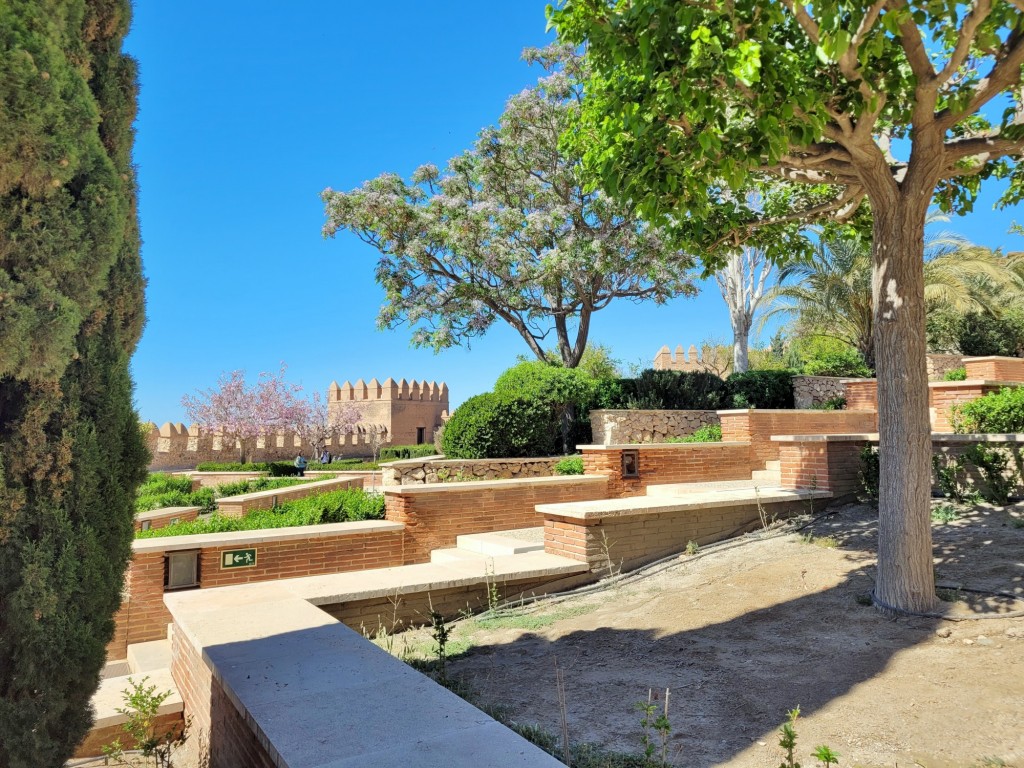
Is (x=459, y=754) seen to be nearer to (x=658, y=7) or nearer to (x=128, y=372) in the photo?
(x=128, y=372)

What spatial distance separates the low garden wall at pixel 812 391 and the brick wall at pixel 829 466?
8.40 meters

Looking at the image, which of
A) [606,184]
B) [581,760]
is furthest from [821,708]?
[606,184]

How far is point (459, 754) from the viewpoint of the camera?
2510mm

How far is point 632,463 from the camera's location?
34.8 ft

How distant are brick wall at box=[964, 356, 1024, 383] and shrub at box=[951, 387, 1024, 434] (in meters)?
4.88

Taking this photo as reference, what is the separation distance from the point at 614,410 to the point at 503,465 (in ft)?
11.0

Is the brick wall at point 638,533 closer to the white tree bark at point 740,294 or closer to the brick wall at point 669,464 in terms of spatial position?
the brick wall at point 669,464

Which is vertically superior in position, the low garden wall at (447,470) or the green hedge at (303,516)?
the low garden wall at (447,470)

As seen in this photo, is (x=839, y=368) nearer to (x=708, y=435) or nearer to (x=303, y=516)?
(x=708, y=435)

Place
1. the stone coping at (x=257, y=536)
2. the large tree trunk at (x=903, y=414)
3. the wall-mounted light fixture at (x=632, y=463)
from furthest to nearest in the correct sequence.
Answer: the wall-mounted light fixture at (x=632, y=463), the stone coping at (x=257, y=536), the large tree trunk at (x=903, y=414)

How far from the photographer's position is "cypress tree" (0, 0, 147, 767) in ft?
9.39

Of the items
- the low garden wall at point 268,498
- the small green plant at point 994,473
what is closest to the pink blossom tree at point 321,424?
the low garden wall at point 268,498

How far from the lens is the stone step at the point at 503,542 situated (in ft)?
25.7

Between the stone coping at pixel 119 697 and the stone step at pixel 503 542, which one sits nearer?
the stone coping at pixel 119 697
